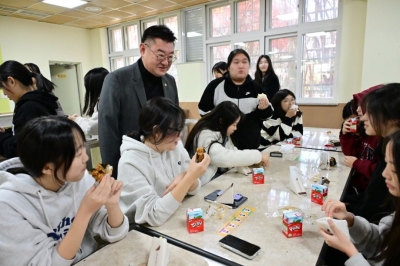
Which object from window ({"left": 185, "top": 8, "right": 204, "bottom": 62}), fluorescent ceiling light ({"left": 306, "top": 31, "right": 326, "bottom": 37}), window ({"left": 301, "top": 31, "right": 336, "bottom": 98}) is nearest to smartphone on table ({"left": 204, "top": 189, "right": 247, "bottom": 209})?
window ({"left": 301, "top": 31, "right": 336, "bottom": 98})

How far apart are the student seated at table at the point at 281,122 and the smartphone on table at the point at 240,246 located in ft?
6.66

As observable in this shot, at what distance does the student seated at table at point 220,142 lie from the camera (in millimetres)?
1712

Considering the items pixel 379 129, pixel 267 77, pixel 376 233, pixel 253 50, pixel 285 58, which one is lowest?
pixel 376 233

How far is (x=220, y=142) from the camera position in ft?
6.03

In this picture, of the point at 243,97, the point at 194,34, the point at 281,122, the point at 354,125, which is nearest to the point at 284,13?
the point at 194,34

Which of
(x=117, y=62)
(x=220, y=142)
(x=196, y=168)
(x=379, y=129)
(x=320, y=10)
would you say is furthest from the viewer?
(x=117, y=62)

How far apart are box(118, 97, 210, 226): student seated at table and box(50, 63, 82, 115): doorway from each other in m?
6.78

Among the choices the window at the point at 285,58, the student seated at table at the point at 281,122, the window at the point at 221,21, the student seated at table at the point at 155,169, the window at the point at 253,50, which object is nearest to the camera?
the student seated at table at the point at 155,169

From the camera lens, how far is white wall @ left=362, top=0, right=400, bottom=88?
11.5ft

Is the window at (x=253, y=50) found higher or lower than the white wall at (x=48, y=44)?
lower

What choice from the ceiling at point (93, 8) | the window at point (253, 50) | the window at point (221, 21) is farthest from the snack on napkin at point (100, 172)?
the window at point (221, 21)

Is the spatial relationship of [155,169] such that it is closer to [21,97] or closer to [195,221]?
[195,221]

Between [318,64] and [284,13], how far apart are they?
1.17 meters

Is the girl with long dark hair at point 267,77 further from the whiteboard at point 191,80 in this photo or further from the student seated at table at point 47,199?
the student seated at table at point 47,199
